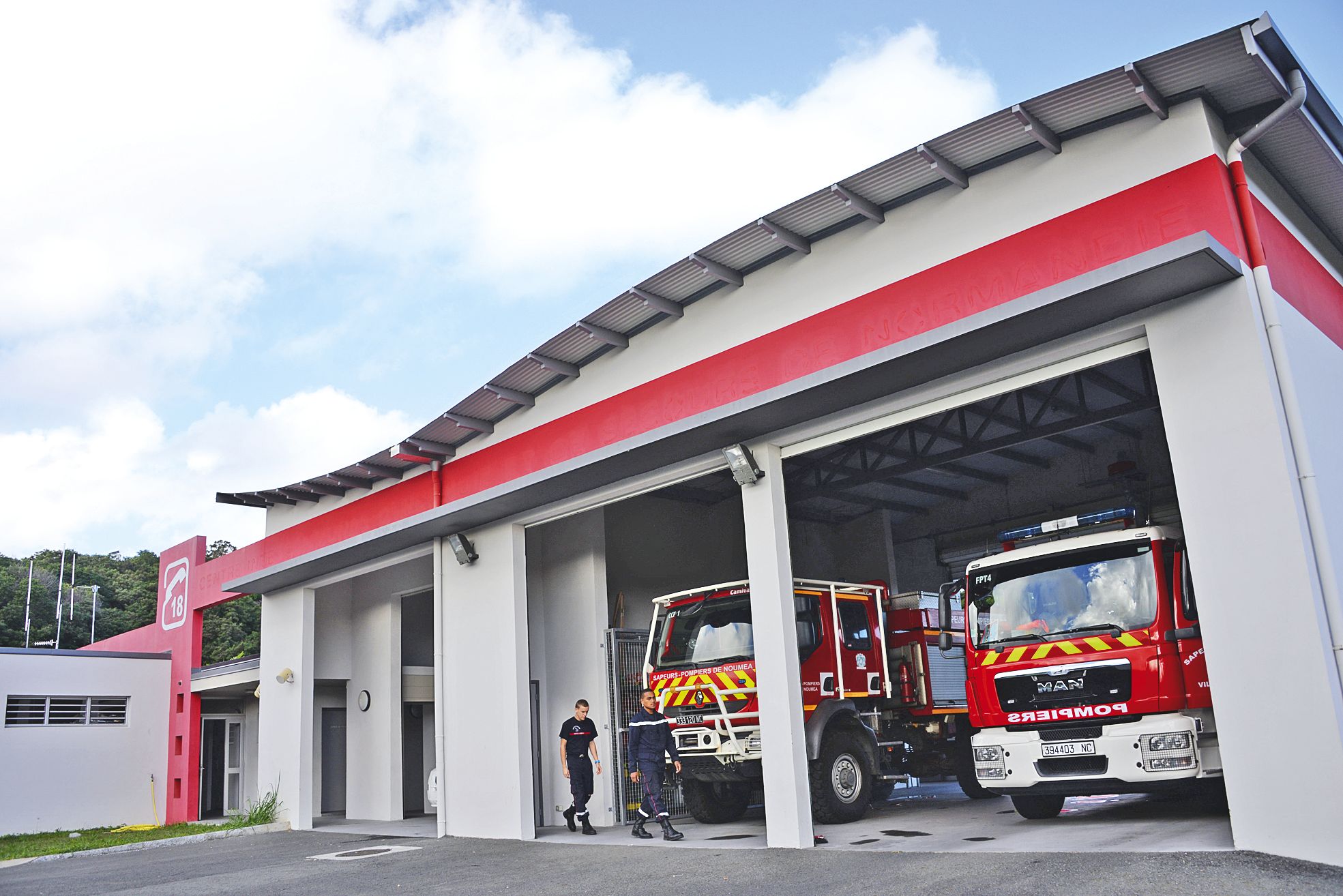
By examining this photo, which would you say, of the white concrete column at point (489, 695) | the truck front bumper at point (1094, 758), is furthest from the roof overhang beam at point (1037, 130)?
the white concrete column at point (489, 695)

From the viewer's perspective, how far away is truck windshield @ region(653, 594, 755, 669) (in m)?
11.3

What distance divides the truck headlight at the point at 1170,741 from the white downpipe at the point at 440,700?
8240 mm

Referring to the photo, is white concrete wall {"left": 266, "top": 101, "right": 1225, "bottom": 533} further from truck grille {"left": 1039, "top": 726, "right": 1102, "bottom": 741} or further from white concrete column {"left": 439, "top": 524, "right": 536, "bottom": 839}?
truck grille {"left": 1039, "top": 726, "right": 1102, "bottom": 741}

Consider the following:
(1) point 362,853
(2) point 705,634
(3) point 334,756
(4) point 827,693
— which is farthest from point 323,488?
(4) point 827,693

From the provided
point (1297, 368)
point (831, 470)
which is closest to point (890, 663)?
point (831, 470)

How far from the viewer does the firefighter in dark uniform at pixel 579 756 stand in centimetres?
1205

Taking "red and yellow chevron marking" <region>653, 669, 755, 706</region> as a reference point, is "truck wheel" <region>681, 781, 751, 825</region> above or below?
below

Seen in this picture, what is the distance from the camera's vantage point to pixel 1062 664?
8602 mm

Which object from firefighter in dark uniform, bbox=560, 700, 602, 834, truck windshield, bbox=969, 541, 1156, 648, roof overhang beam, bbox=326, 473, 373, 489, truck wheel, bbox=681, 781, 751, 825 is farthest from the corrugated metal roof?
truck wheel, bbox=681, 781, 751, 825

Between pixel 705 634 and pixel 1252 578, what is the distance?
19.7 feet

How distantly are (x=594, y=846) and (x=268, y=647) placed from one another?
866cm

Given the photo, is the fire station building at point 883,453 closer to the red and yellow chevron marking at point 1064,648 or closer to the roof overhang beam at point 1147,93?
the roof overhang beam at point 1147,93

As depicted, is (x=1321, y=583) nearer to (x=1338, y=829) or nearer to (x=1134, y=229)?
(x=1338, y=829)

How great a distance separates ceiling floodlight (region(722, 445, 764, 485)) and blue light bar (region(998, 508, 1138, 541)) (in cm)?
239
